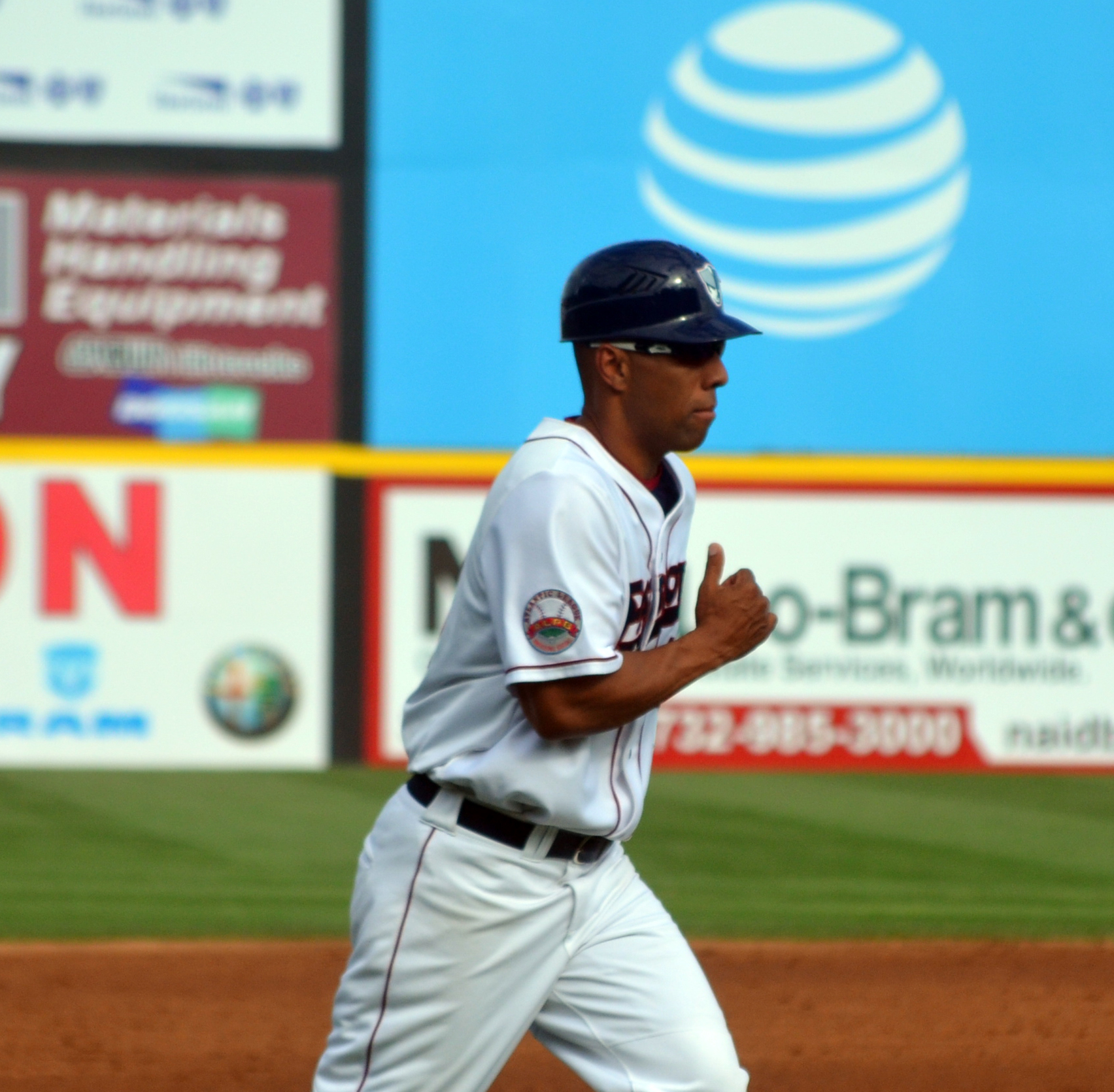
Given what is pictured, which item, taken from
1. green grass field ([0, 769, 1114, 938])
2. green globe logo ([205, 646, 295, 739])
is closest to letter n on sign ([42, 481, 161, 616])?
green globe logo ([205, 646, 295, 739])

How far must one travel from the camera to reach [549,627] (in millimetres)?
2598

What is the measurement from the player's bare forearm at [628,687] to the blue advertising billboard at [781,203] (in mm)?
7616

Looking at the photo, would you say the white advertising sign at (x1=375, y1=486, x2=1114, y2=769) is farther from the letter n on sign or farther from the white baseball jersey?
the white baseball jersey

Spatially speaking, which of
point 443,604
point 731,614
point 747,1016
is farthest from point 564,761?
point 443,604

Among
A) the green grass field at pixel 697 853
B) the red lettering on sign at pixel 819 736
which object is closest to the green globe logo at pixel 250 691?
the green grass field at pixel 697 853

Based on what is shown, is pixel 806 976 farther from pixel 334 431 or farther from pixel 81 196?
pixel 81 196

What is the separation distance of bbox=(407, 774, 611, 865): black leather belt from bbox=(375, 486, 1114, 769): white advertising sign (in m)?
7.45

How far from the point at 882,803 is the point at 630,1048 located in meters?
6.80

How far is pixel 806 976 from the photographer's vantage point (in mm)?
5883

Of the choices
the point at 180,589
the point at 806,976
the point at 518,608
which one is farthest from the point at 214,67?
the point at 518,608

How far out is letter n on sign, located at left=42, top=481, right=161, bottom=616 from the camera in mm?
10008

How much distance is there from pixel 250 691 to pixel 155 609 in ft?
2.43

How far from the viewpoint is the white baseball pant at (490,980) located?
271cm

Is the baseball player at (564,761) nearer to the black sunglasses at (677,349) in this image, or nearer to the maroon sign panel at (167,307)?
the black sunglasses at (677,349)
